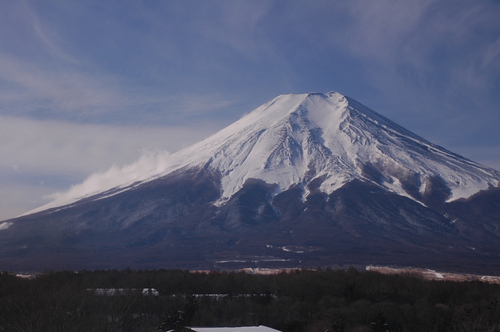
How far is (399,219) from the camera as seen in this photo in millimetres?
109062

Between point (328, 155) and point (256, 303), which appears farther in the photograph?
point (328, 155)

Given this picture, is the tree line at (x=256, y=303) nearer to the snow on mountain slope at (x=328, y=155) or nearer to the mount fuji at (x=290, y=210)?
the mount fuji at (x=290, y=210)

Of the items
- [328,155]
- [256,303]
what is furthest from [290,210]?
[256,303]

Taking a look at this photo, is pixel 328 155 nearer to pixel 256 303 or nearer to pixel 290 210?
pixel 290 210

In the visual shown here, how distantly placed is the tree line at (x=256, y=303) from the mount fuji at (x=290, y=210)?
1307 inches

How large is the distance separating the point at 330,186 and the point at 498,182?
149 ft

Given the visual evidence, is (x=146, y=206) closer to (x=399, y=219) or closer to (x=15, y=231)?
→ (x=15, y=231)

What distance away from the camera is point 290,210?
115938 mm

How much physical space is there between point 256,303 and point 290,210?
80.5 metres

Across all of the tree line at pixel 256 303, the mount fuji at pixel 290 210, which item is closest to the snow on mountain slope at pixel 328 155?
the mount fuji at pixel 290 210

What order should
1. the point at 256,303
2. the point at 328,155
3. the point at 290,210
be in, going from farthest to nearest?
the point at 328,155 < the point at 290,210 < the point at 256,303

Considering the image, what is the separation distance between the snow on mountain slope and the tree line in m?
82.4

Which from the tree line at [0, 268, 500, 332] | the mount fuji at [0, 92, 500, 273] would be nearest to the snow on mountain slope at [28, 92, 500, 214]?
the mount fuji at [0, 92, 500, 273]

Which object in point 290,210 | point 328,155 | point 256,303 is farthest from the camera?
point 328,155
